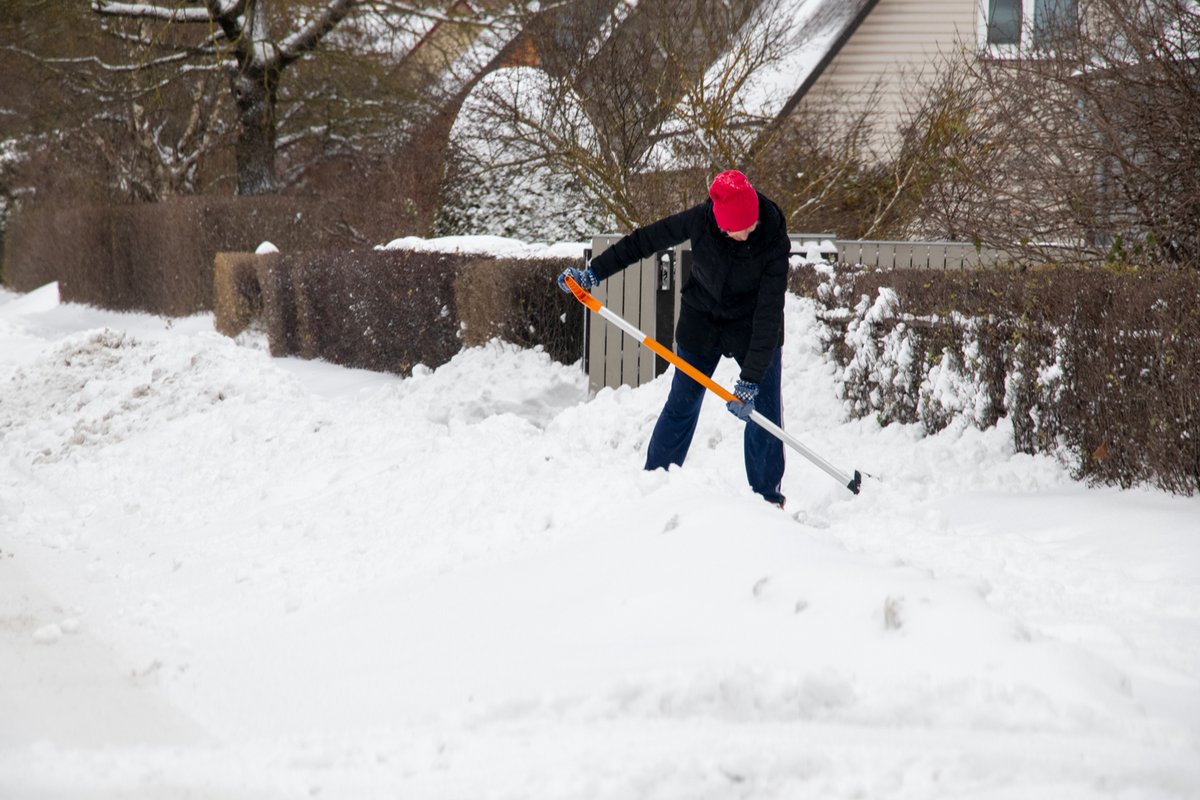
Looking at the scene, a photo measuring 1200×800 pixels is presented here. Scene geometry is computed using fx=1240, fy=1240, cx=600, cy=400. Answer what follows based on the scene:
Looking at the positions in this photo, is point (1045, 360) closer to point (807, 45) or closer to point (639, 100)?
point (639, 100)

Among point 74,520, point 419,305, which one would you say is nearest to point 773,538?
point 74,520

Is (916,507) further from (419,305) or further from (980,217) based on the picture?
(419,305)

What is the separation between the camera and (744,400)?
5.90m

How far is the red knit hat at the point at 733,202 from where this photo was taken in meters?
5.55

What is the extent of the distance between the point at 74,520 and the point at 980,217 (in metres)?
5.81

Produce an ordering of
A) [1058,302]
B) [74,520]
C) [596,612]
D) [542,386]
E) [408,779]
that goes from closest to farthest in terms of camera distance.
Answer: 1. [408,779]
2. [596,612]
3. [1058,302]
4. [74,520]
5. [542,386]

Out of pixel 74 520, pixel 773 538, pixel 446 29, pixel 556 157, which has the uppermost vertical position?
pixel 446 29

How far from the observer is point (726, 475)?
6.95 m

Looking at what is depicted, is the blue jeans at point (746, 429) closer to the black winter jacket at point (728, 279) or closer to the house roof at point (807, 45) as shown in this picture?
the black winter jacket at point (728, 279)

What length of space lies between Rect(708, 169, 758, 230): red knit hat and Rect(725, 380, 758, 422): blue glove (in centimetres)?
75

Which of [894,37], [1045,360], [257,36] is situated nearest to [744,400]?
[1045,360]

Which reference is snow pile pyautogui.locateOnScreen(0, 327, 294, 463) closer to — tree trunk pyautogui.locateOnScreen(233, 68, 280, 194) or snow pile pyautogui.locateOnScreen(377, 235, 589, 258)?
snow pile pyautogui.locateOnScreen(377, 235, 589, 258)

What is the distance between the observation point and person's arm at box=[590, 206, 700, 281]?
6051mm

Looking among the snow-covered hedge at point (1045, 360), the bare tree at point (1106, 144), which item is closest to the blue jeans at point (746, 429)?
the snow-covered hedge at point (1045, 360)
